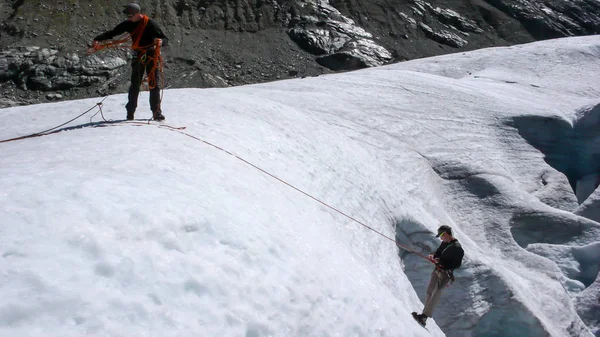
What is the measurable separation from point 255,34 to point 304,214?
175 ft

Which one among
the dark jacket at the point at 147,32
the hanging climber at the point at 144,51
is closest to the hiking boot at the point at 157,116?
the hanging climber at the point at 144,51

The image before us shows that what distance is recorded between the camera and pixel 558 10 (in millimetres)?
73000

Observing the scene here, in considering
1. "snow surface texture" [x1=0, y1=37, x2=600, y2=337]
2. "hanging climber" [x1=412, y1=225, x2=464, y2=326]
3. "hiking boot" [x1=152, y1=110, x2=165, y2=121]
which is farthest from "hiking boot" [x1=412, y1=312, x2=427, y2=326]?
"hiking boot" [x1=152, y1=110, x2=165, y2=121]

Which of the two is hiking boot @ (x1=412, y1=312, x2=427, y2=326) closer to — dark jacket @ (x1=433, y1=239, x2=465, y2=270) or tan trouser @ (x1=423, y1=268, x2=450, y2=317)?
tan trouser @ (x1=423, y1=268, x2=450, y2=317)

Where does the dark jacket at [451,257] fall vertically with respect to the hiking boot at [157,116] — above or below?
below

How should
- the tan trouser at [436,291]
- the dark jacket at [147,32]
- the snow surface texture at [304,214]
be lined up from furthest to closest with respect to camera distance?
the dark jacket at [147,32]
the tan trouser at [436,291]
the snow surface texture at [304,214]

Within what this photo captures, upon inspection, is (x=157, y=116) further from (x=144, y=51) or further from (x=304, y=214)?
(x=304, y=214)

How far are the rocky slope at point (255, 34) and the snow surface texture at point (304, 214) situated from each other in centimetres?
3317

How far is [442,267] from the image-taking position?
7.95 meters

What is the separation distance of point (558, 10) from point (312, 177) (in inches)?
2987

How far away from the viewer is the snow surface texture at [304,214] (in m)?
4.34

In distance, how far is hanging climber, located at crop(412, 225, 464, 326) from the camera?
7859mm

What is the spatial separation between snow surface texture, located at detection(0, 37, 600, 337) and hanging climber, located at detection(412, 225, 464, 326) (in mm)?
330

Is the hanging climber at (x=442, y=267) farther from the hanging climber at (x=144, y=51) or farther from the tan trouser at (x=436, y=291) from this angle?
the hanging climber at (x=144, y=51)
